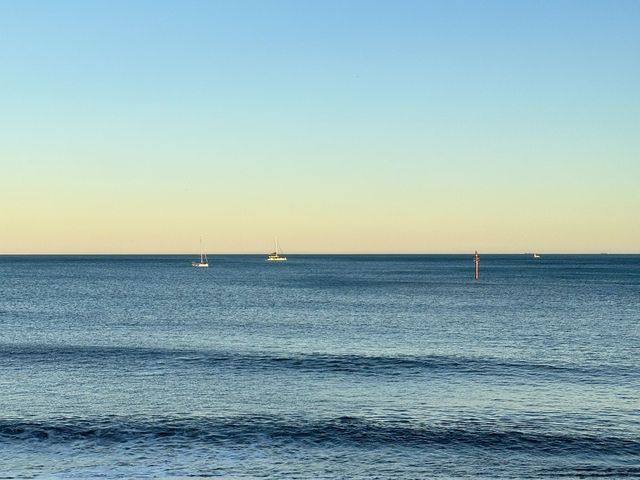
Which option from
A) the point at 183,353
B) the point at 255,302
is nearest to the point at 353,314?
the point at 255,302

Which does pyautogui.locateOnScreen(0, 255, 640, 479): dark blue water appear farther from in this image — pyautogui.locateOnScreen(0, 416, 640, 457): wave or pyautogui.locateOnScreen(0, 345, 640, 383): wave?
pyautogui.locateOnScreen(0, 345, 640, 383): wave

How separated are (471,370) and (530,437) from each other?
19.0 metres

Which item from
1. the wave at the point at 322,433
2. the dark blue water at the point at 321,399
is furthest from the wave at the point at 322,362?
the wave at the point at 322,433

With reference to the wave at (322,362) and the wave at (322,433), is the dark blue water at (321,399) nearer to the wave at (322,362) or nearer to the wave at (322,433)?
the wave at (322,433)

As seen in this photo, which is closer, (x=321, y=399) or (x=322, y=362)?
(x=321, y=399)

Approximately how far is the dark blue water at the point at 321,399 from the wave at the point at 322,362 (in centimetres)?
24

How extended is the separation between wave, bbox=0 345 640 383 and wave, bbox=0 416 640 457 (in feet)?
49.9

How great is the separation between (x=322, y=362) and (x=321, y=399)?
46.5 ft

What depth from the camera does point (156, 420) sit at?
4025cm

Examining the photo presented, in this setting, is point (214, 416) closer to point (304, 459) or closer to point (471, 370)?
point (304, 459)

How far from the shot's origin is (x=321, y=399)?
45.4 meters

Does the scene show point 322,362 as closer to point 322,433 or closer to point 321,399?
point 321,399

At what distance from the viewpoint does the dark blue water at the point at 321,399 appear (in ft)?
108

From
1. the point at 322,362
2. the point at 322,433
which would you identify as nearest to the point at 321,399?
the point at 322,433
